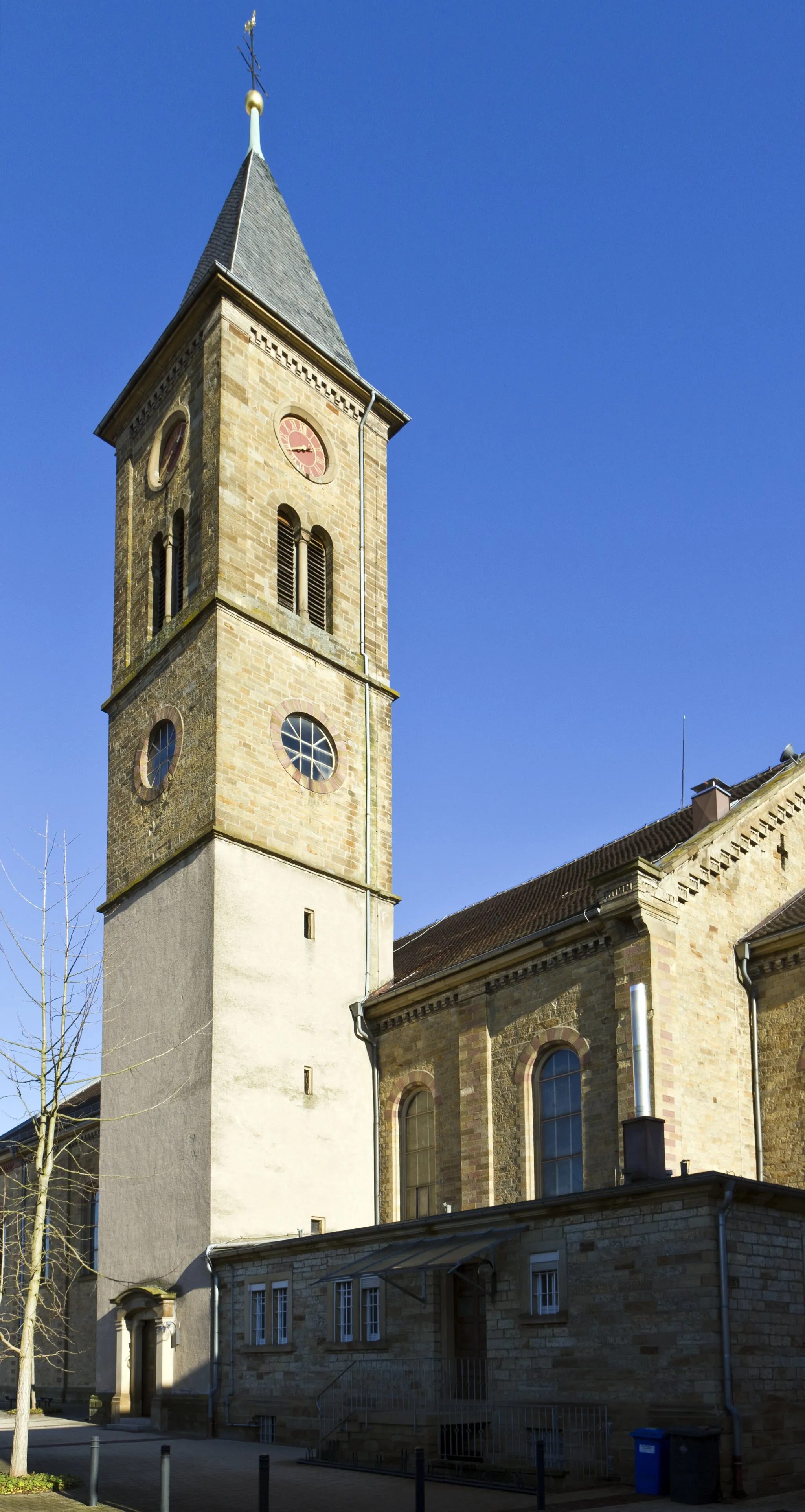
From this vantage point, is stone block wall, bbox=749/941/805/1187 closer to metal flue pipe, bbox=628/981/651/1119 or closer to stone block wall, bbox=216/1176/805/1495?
metal flue pipe, bbox=628/981/651/1119

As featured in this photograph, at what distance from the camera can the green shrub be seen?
16750mm

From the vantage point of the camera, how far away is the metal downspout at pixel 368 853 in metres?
29.5

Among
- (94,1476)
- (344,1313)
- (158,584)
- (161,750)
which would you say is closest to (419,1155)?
(344,1313)

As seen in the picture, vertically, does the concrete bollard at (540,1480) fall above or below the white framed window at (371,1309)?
below

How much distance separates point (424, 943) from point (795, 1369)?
18926 millimetres

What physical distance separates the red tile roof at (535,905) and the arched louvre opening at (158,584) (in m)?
10.6

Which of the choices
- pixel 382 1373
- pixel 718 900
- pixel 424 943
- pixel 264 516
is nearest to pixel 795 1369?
pixel 382 1373

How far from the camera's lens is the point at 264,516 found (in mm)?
32781

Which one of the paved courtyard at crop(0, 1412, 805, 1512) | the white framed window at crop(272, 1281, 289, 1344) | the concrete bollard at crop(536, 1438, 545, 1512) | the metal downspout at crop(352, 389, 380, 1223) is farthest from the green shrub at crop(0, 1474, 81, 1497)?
the metal downspout at crop(352, 389, 380, 1223)

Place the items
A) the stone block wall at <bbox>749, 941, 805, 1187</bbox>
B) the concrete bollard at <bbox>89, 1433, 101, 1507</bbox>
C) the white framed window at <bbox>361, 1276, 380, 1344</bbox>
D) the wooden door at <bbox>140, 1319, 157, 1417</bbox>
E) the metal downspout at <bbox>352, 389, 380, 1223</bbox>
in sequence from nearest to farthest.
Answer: the concrete bollard at <bbox>89, 1433, 101, 1507</bbox>
the white framed window at <bbox>361, 1276, 380, 1344</bbox>
the stone block wall at <bbox>749, 941, 805, 1187</bbox>
the wooden door at <bbox>140, 1319, 157, 1417</bbox>
the metal downspout at <bbox>352, 389, 380, 1223</bbox>

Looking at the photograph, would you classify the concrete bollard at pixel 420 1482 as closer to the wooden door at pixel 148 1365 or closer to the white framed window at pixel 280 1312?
the white framed window at pixel 280 1312

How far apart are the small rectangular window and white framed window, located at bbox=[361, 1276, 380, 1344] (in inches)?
125

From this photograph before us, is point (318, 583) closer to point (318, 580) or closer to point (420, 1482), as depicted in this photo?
point (318, 580)

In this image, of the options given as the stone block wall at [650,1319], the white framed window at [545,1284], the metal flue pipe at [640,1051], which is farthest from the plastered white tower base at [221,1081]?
the white framed window at [545,1284]
